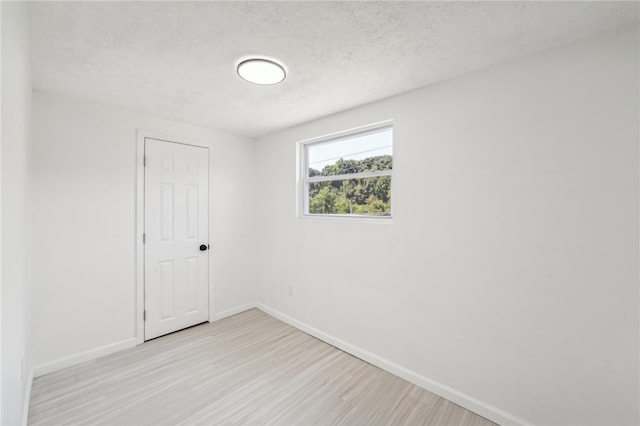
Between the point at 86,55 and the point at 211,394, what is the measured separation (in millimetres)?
2421

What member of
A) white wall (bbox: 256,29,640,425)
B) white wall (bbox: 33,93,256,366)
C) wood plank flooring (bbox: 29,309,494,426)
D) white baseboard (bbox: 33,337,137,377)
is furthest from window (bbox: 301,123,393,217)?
white baseboard (bbox: 33,337,137,377)

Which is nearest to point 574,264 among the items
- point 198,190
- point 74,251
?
point 198,190

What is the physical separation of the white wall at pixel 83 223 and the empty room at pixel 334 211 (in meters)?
0.02

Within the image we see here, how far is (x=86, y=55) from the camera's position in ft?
5.58

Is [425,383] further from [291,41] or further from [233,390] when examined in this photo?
[291,41]

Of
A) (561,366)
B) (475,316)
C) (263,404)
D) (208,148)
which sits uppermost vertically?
(208,148)

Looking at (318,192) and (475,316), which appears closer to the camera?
(475,316)

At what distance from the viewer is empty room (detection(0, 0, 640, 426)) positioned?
142 centimetres

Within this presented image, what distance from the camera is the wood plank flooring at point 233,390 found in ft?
6.04

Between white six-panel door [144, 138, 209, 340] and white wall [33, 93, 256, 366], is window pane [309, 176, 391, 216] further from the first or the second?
white wall [33, 93, 256, 366]

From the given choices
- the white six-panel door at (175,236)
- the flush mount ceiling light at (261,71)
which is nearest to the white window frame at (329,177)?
the flush mount ceiling light at (261,71)

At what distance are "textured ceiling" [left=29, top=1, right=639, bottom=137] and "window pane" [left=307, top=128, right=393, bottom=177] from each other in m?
0.42

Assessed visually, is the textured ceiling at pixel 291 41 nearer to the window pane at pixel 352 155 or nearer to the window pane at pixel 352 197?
the window pane at pixel 352 155

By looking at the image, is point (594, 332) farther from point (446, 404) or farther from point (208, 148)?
point (208, 148)
